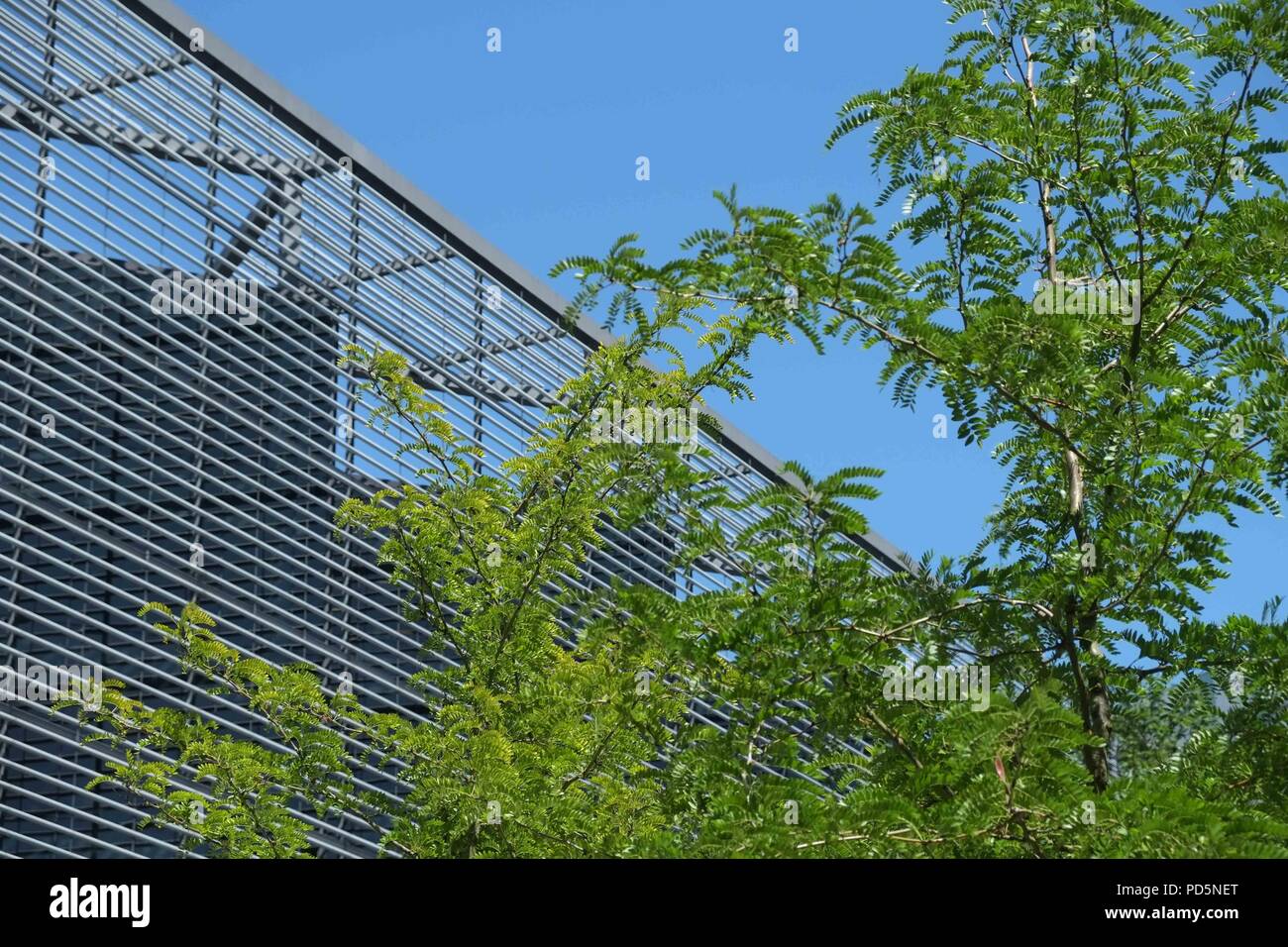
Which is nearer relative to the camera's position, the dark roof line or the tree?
Answer: the tree

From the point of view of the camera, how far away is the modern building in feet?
41.6

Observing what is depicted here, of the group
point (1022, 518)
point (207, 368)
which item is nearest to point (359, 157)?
point (207, 368)

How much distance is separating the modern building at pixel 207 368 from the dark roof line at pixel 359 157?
35 mm

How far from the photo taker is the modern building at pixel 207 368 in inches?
499

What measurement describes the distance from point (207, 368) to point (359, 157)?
12.6 ft

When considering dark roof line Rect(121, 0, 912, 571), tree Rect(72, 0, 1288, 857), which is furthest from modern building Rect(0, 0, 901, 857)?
tree Rect(72, 0, 1288, 857)

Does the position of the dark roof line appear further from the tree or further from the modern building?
the tree

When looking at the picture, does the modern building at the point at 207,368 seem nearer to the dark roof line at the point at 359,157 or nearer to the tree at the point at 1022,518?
the dark roof line at the point at 359,157

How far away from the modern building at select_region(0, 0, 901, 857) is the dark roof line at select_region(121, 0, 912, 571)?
0.03 m

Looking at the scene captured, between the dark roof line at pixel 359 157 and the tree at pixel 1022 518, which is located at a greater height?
the dark roof line at pixel 359 157

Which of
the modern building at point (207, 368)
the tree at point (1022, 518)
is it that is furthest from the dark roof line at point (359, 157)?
the tree at point (1022, 518)
